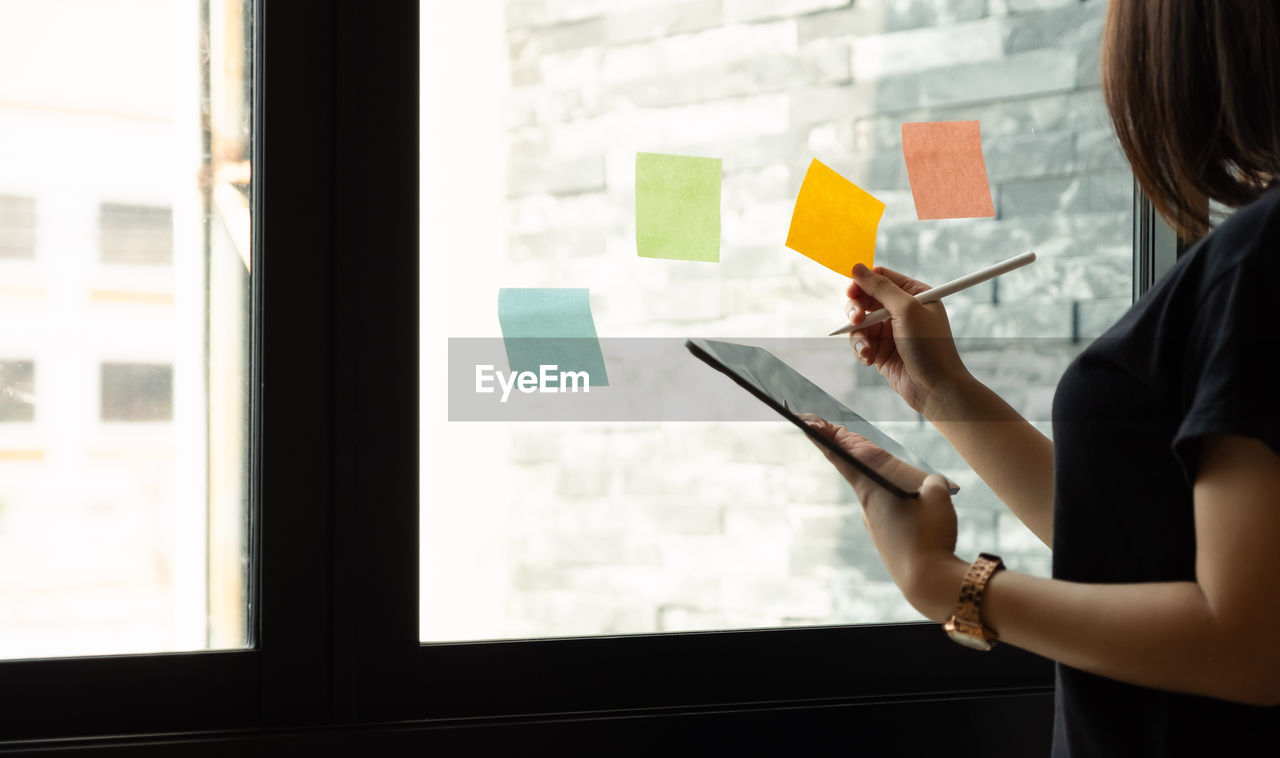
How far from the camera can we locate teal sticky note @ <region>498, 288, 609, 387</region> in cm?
101

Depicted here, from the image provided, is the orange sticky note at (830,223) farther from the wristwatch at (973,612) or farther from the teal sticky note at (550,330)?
the wristwatch at (973,612)

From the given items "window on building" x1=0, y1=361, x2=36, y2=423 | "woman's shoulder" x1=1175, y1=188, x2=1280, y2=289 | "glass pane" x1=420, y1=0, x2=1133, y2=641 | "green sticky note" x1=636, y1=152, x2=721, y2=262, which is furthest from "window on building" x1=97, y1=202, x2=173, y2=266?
"woman's shoulder" x1=1175, y1=188, x2=1280, y2=289

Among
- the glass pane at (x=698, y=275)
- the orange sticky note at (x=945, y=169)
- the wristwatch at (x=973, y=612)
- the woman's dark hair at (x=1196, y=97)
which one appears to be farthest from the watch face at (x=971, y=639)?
the orange sticky note at (x=945, y=169)

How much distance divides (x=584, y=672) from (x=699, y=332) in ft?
1.23

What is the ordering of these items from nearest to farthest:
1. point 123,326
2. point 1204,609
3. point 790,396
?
point 1204,609
point 790,396
point 123,326

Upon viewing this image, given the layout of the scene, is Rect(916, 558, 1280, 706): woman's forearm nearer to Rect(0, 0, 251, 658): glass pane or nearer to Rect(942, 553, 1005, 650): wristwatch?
Rect(942, 553, 1005, 650): wristwatch

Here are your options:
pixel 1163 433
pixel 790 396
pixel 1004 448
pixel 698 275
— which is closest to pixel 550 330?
pixel 698 275

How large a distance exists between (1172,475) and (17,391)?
0.94 metres

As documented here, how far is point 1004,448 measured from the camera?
33.4 inches

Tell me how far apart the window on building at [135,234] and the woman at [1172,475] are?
656mm

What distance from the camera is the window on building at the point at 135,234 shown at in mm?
929

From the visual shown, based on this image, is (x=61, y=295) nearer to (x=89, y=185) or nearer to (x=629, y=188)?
(x=89, y=185)

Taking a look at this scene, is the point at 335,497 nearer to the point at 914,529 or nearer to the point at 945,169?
the point at 914,529

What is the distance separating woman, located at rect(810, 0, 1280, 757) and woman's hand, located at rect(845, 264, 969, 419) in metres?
0.20
